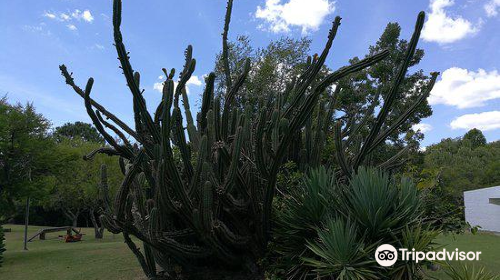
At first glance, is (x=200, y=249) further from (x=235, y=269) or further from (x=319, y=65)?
(x=319, y=65)

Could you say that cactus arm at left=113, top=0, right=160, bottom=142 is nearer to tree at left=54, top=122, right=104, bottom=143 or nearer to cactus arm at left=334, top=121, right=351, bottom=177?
cactus arm at left=334, top=121, right=351, bottom=177

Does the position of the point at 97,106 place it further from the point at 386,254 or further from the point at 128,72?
the point at 386,254

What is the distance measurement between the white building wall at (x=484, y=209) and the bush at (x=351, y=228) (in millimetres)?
25615

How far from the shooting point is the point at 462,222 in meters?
6.12

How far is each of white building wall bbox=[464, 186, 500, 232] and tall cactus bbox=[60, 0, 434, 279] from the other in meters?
24.8

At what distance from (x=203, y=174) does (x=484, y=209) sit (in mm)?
28399

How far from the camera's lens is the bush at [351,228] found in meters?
4.76

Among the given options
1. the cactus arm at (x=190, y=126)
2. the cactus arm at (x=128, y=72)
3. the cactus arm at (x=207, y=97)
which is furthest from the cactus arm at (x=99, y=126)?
the cactus arm at (x=207, y=97)

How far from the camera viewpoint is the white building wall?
2678 cm

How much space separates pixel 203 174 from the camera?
18.7 ft

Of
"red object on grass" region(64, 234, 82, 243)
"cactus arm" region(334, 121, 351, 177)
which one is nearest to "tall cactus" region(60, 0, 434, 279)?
"cactus arm" region(334, 121, 351, 177)

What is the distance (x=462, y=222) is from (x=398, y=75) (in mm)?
2476

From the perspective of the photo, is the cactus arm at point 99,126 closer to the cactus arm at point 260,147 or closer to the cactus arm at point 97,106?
the cactus arm at point 97,106

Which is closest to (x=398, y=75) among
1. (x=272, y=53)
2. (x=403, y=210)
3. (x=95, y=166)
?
(x=403, y=210)
